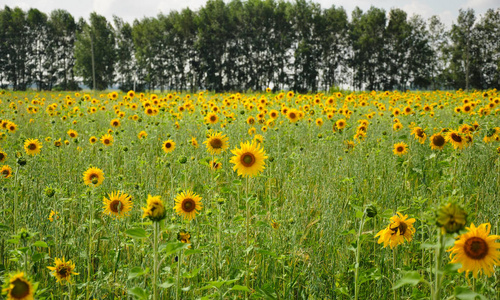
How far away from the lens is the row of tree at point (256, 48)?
41.8 m

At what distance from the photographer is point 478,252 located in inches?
40.2

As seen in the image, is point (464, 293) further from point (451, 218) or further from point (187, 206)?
point (187, 206)

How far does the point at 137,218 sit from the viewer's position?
7.95 feet

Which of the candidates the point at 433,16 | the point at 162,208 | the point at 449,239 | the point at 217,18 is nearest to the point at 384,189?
the point at 449,239

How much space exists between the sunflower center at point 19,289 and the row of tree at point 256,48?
43415mm

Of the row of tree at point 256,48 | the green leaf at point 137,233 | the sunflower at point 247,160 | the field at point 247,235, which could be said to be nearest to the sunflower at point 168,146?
the field at point 247,235

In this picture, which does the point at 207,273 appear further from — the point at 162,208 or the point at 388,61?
the point at 388,61

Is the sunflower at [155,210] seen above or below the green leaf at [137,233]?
above

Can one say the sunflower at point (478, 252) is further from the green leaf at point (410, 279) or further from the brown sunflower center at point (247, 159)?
the brown sunflower center at point (247, 159)

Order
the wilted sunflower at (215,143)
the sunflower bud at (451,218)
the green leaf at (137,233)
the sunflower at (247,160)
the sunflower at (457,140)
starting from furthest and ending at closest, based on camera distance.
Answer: the sunflower at (457,140) → the wilted sunflower at (215,143) → the sunflower at (247,160) → the green leaf at (137,233) → the sunflower bud at (451,218)

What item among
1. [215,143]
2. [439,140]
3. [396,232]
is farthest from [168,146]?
[439,140]

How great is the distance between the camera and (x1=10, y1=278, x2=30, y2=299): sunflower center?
91 centimetres

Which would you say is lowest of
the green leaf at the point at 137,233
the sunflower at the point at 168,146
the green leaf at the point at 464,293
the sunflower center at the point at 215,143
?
the green leaf at the point at 464,293

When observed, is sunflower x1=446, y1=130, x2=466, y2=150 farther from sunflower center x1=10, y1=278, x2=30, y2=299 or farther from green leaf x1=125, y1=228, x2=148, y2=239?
sunflower center x1=10, y1=278, x2=30, y2=299
